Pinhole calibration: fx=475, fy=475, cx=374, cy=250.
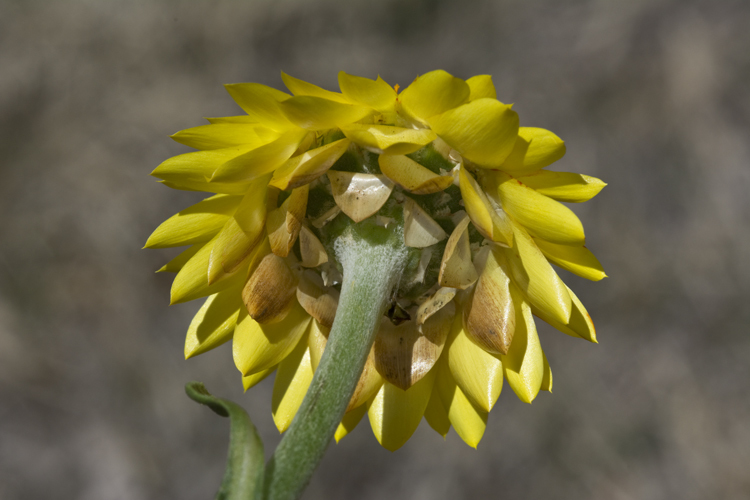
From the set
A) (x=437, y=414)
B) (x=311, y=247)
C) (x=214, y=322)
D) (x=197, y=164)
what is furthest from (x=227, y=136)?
(x=437, y=414)

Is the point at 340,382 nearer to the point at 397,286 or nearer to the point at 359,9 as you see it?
the point at 397,286

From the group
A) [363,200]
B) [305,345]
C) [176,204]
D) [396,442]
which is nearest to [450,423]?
[396,442]

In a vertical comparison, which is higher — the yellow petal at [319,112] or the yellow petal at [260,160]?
the yellow petal at [319,112]

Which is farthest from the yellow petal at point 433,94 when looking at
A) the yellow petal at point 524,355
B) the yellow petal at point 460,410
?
the yellow petal at point 460,410

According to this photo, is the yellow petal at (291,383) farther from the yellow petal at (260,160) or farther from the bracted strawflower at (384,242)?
the yellow petal at (260,160)

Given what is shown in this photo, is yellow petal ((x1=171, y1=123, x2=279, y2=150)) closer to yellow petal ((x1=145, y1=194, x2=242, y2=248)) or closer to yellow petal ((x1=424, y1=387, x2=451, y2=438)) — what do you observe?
yellow petal ((x1=145, y1=194, x2=242, y2=248))

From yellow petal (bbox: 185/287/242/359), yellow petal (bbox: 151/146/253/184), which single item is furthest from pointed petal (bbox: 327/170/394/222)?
yellow petal (bbox: 185/287/242/359)
